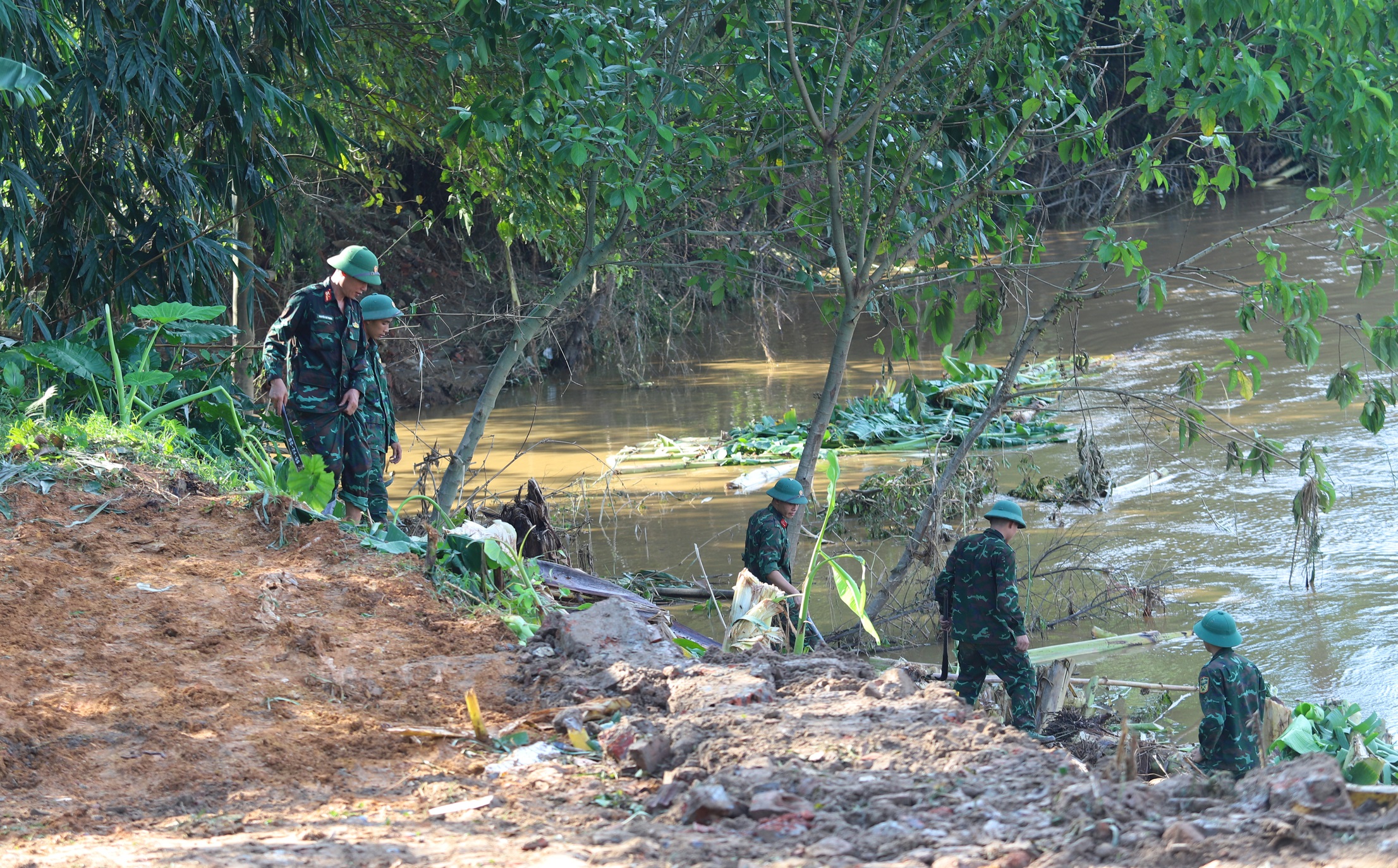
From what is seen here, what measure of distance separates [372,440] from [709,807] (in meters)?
3.63

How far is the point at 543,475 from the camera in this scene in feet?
40.3

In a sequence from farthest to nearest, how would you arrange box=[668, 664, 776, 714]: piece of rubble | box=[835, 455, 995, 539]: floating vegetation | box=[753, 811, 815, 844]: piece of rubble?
box=[835, 455, 995, 539]: floating vegetation < box=[668, 664, 776, 714]: piece of rubble < box=[753, 811, 815, 844]: piece of rubble

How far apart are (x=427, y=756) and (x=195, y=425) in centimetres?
409

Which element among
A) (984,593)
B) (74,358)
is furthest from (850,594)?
(74,358)

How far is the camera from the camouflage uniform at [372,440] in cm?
586

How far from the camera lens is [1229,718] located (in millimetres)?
5004

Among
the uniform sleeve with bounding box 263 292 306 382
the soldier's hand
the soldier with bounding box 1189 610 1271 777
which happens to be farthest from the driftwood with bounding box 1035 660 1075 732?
the uniform sleeve with bounding box 263 292 306 382

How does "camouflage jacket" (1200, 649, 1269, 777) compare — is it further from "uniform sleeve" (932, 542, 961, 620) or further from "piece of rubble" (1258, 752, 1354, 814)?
"piece of rubble" (1258, 752, 1354, 814)

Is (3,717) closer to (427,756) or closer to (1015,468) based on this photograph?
(427,756)

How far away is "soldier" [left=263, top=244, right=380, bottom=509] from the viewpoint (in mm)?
5688

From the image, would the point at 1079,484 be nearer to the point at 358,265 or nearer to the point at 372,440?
the point at 372,440

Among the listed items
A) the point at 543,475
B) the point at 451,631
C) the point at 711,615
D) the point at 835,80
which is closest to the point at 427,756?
the point at 451,631

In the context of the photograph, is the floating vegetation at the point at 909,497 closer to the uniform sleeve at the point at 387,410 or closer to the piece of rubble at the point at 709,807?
the uniform sleeve at the point at 387,410

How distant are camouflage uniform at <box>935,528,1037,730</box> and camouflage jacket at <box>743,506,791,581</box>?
935mm
